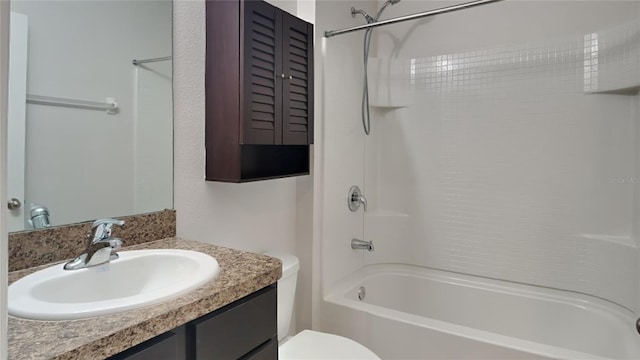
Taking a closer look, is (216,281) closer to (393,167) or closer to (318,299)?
(318,299)

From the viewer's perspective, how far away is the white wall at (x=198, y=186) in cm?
151

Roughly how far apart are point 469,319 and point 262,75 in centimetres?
193

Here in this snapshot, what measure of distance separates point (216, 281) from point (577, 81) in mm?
2236

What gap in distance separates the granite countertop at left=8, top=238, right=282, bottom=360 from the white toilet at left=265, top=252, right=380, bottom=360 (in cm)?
62

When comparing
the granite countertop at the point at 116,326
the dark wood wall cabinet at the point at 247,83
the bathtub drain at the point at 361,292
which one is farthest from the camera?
the bathtub drain at the point at 361,292

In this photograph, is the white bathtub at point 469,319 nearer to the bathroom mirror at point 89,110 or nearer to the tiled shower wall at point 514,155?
the tiled shower wall at point 514,155

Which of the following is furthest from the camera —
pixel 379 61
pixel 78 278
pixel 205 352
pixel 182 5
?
pixel 379 61

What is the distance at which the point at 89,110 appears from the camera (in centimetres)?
125

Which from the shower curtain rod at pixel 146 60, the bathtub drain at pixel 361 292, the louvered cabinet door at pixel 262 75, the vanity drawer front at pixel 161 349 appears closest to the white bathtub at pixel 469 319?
the bathtub drain at pixel 361 292

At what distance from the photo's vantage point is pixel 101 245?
3.60 feet

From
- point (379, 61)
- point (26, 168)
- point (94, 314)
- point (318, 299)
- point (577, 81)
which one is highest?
point (379, 61)

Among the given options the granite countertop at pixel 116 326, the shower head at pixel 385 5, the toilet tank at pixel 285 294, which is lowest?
the toilet tank at pixel 285 294

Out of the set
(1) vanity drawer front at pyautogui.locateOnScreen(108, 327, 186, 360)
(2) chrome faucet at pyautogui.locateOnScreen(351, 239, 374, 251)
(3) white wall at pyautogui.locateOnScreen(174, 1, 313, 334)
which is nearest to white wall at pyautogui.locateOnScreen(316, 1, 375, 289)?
(2) chrome faucet at pyautogui.locateOnScreen(351, 239, 374, 251)

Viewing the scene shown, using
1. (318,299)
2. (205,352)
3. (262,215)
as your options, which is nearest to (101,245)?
(205,352)
